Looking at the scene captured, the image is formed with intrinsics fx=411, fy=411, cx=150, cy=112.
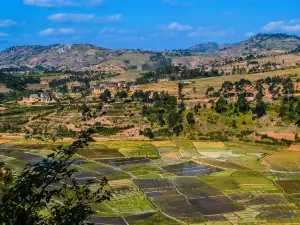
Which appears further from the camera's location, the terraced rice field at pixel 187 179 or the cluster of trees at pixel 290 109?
the cluster of trees at pixel 290 109

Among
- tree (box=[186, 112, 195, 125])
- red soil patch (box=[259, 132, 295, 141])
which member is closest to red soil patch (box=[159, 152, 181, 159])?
tree (box=[186, 112, 195, 125])

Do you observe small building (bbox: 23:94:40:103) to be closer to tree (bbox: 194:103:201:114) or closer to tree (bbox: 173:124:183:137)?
tree (bbox: 194:103:201:114)

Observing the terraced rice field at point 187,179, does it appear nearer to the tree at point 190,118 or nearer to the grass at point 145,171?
the grass at point 145,171

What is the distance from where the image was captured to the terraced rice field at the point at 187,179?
114ft

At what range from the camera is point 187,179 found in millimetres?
46750

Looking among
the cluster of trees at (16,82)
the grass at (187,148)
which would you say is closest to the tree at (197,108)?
the grass at (187,148)

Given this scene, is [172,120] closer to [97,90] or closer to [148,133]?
[148,133]

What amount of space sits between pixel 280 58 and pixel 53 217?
6834 inches

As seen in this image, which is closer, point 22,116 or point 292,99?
point 292,99

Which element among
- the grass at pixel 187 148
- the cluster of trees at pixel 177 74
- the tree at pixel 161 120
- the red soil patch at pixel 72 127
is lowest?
the grass at pixel 187 148

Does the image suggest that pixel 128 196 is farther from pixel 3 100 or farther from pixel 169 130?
Answer: pixel 3 100

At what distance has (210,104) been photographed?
283ft

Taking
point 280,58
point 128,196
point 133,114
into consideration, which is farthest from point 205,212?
point 280,58

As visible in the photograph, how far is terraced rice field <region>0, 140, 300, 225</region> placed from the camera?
114ft
